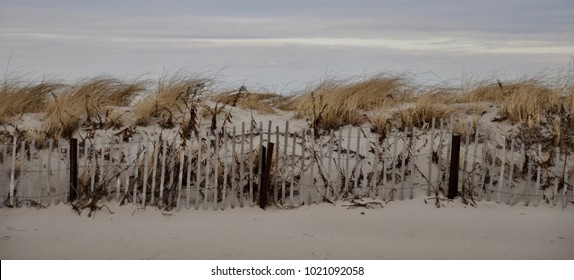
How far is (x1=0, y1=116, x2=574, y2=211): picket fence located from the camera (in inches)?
308

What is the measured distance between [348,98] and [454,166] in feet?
7.31

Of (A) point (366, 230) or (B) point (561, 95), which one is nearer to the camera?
(A) point (366, 230)

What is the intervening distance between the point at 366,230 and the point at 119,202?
2.64 meters

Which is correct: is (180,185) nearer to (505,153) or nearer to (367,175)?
(367,175)

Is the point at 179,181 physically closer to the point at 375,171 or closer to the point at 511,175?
the point at 375,171

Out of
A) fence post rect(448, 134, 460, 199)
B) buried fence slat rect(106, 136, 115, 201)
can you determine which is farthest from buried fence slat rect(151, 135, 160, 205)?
fence post rect(448, 134, 460, 199)

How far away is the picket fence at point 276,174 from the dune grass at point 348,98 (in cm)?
87

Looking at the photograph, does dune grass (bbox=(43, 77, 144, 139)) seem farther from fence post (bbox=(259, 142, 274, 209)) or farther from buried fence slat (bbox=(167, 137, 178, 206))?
fence post (bbox=(259, 142, 274, 209))

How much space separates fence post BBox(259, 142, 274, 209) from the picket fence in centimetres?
7

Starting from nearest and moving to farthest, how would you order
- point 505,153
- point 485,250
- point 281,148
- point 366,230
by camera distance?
point 485,250 → point 366,230 → point 505,153 → point 281,148

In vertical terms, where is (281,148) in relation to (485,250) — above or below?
above

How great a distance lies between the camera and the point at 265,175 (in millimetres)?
7641

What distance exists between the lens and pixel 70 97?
10.0m

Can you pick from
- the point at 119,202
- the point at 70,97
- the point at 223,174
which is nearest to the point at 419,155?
the point at 223,174
